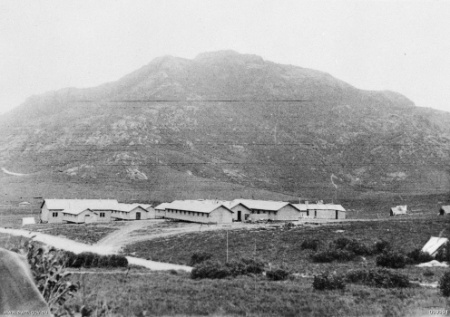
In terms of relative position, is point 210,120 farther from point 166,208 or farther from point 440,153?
point 166,208

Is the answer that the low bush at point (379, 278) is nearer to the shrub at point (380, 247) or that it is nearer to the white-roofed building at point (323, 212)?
the shrub at point (380, 247)

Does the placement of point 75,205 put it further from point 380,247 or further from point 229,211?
point 380,247

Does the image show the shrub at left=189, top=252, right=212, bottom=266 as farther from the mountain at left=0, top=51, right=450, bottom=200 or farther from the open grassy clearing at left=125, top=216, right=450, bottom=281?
the mountain at left=0, top=51, right=450, bottom=200

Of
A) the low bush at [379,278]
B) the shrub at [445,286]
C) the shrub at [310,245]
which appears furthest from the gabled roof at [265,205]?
the shrub at [445,286]

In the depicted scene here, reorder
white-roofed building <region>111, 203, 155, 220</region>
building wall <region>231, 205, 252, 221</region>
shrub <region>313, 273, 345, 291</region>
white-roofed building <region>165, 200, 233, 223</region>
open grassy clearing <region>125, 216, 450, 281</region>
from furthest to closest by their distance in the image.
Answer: white-roofed building <region>111, 203, 155, 220</region> → building wall <region>231, 205, 252, 221</region> → white-roofed building <region>165, 200, 233, 223</region> → open grassy clearing <region>125, 216, 450, 281</region> → shrub <region>313, 273, 345, 291</region>

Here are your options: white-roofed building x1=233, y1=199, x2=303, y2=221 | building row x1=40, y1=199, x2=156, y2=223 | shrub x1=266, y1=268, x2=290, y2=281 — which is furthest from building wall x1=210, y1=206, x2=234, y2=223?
shrub x1=266, y1=268, x2=290, y2=281

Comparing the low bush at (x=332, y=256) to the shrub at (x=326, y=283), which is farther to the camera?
the low bush at (x=332, y=256)
